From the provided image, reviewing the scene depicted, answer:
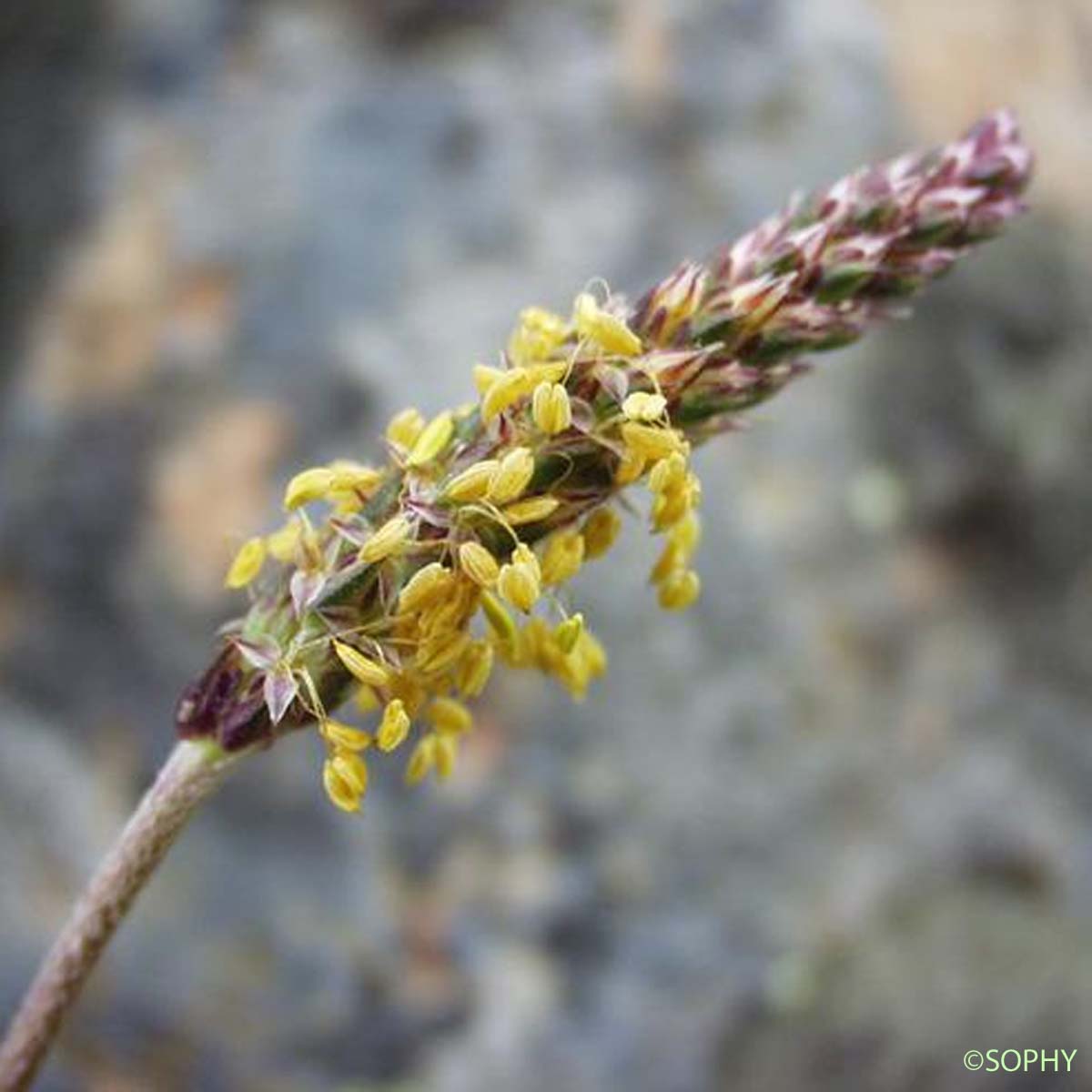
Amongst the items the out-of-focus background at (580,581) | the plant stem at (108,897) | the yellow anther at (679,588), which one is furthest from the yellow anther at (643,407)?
the out-of-focus background at (580,581)

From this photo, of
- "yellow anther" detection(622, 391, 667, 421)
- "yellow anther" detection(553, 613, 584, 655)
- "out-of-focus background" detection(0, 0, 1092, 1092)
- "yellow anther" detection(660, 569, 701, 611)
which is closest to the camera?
"yellow anther" detection(622, 391, 667, 421)

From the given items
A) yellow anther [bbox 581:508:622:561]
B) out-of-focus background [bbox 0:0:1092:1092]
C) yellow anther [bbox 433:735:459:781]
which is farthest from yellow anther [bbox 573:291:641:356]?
out-of-focus background [bbox 0:0:1092:1092]

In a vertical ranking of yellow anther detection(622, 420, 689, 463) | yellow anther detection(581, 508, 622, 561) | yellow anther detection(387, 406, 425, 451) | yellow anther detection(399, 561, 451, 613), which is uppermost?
yellow anther detection(387, 406, 425, 451)

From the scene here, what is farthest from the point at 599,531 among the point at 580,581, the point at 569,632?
the point at 580,581

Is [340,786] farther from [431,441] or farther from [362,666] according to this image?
[431,441]

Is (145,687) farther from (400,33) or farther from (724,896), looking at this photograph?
(400,33)

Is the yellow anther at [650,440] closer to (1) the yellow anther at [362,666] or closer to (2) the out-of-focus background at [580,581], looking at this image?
(1) the yellow anther at [362,666]

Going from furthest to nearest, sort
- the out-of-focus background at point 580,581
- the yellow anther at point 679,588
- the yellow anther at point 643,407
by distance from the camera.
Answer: the out-of-focus background at point 580,581 < the yellow anther at point 679,588 < the yellow anther at point 643,407

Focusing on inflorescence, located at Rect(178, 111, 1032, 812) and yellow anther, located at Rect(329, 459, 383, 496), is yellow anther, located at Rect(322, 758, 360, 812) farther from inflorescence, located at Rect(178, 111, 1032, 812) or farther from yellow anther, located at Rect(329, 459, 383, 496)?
yellow anther, located at Rect(329, 459, 383, 496)

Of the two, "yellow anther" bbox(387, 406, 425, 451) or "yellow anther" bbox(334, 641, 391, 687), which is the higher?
"yellow anther" bbox(387, 406, 425, 451)
